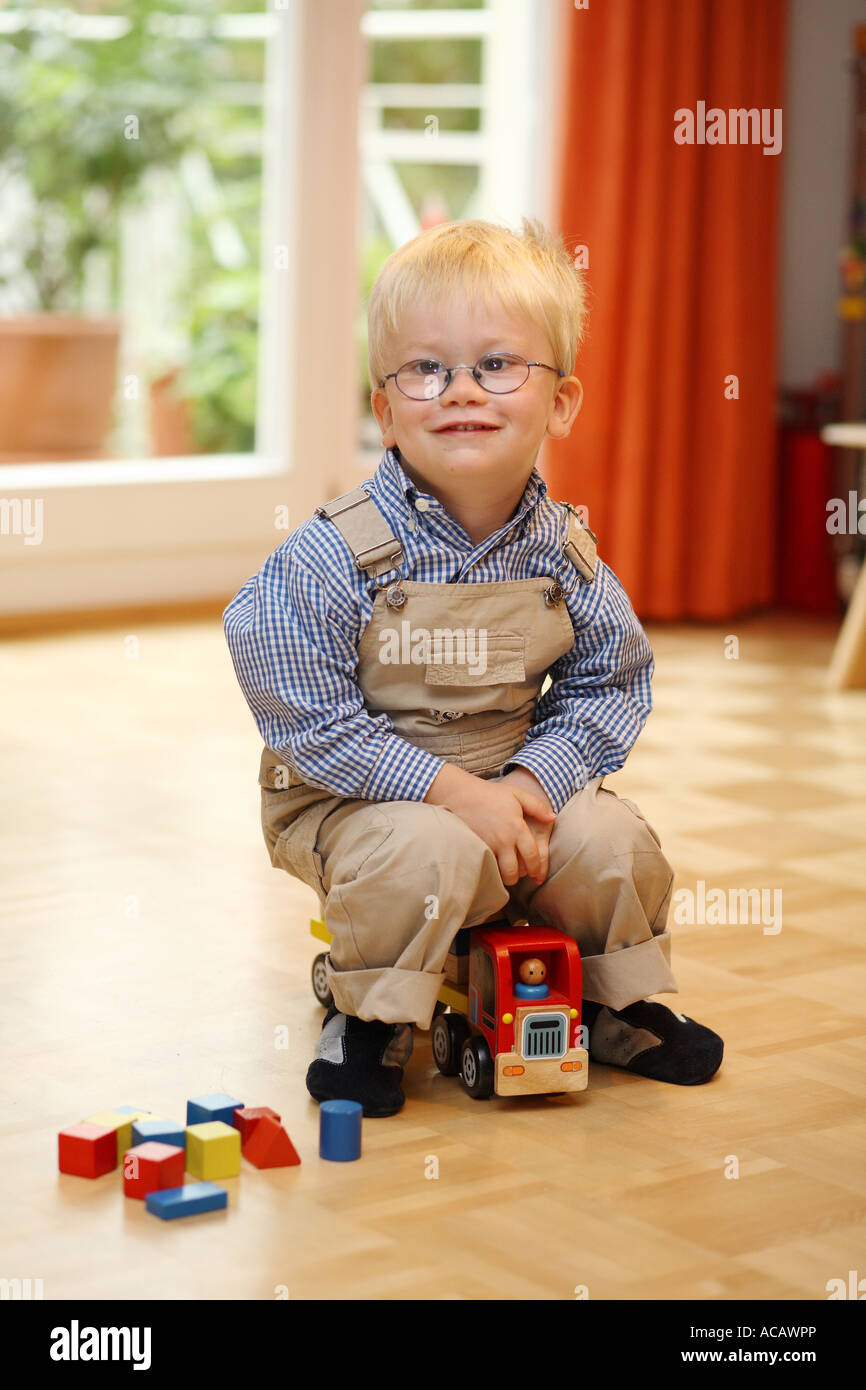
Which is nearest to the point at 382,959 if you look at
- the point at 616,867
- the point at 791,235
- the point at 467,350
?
the point at 616,867

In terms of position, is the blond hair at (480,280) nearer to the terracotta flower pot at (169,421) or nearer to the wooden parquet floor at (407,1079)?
the wooden parquet floor at (407,1079)

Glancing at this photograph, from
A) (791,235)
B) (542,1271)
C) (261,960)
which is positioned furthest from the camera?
(791,235)

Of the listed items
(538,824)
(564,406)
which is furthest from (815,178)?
(538,824)

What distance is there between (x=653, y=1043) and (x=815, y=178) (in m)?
2.95

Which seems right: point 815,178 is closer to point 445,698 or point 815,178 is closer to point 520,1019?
point 445,698

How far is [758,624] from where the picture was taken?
12.5 feet

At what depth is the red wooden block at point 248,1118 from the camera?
3.98 ft

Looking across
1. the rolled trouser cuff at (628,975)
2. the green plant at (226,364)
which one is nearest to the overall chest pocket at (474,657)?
the rolled trouser cuff at (628,975)

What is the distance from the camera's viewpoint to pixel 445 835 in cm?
131

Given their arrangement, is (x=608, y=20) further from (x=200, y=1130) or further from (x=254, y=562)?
(x=200, y=1130)

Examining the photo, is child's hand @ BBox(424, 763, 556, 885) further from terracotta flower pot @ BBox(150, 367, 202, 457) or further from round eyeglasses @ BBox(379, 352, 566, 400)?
terracotta flower pot @ BBox(150, 367, 202, 457)

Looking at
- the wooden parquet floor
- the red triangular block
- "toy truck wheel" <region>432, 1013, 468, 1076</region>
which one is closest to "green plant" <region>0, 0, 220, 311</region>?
the wooden parquet floor

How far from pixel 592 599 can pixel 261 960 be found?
1.53 ft

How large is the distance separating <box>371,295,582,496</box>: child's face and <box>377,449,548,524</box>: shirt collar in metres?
0.01
